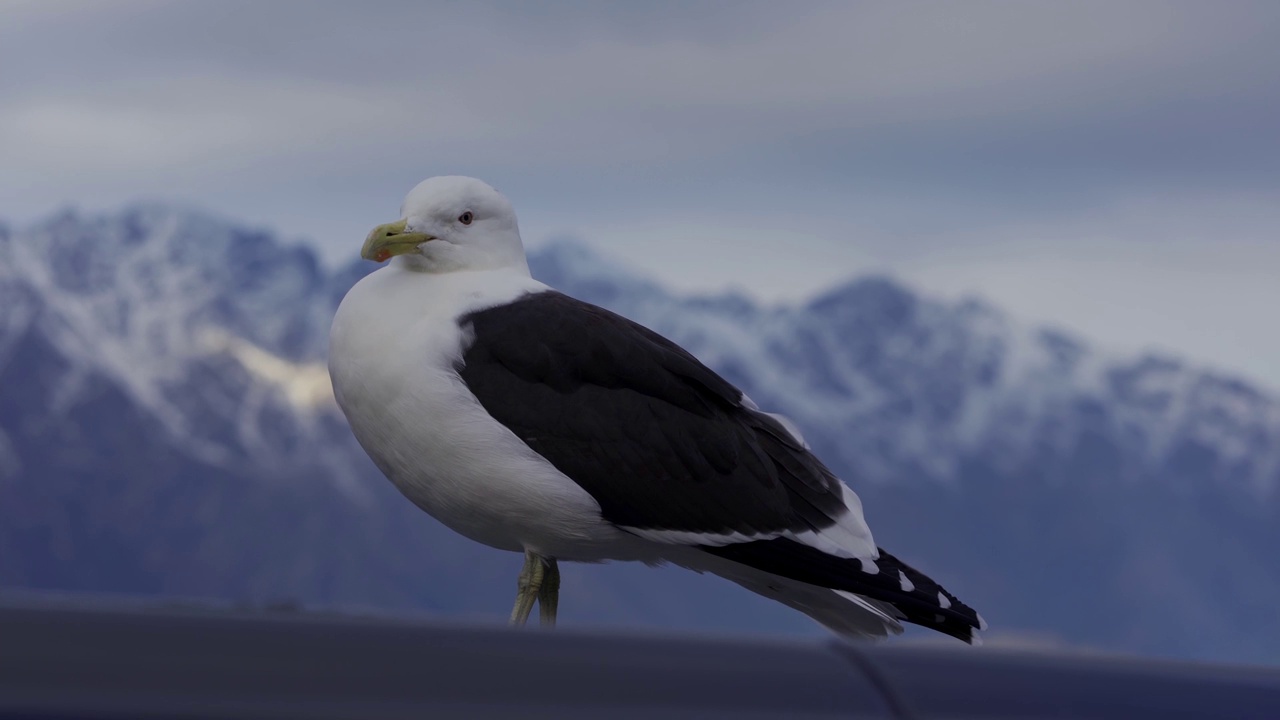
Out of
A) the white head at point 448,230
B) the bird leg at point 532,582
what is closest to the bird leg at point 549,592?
the bird leg at point 532,582

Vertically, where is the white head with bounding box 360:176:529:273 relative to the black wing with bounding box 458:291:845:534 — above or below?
above

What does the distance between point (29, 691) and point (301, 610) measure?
40 centimetres

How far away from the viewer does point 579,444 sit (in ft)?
14.7

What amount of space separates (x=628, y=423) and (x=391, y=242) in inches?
40.1

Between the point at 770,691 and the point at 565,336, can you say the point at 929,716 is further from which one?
the point at 565,336

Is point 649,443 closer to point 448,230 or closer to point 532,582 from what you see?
point 532,582

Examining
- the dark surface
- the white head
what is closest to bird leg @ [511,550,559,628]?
the white head

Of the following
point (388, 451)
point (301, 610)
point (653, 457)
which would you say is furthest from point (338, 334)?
point (301, 610)

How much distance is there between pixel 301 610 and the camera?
1.92 m

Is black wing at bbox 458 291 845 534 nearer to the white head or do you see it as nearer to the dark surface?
the white head

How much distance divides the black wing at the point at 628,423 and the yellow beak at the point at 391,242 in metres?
0.41

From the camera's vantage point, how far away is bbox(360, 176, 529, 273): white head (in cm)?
485

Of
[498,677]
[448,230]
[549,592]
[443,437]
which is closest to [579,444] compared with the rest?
[443,437]

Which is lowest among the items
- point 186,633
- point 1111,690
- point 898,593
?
point 186,633
